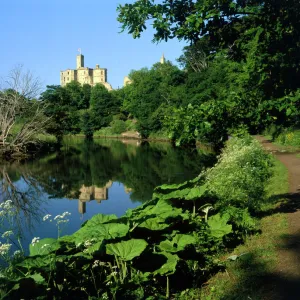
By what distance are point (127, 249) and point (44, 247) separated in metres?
1.19

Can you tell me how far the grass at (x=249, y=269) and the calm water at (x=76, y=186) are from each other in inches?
225

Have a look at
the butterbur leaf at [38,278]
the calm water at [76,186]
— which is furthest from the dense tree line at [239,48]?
the calm water at [76,186]

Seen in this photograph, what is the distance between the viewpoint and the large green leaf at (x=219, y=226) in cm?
676

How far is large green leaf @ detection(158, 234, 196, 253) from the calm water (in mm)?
5512

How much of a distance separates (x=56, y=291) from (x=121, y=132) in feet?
232

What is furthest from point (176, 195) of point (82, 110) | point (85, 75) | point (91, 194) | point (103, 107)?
point (85, 75)

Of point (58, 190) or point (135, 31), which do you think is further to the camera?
point (58, 190)

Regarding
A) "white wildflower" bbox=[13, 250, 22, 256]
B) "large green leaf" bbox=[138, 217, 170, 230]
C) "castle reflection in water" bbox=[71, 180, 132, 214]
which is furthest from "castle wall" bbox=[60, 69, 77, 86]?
"white wildflower" bbox=[13, 250, 22, 256]

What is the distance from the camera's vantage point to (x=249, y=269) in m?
5.72

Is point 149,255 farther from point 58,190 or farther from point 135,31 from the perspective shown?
point 58,190

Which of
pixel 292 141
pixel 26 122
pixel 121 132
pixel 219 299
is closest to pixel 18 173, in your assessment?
pixel 26 122

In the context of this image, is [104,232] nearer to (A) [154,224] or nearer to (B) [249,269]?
(A) [154,224]

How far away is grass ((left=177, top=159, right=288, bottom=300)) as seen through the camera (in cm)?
505

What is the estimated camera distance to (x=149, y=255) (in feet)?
18.0
